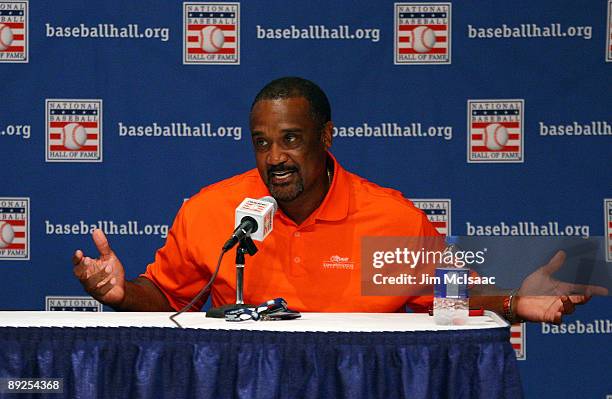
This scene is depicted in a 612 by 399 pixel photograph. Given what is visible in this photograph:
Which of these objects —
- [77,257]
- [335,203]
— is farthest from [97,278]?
[335,203]

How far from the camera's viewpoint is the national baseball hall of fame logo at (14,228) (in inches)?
155

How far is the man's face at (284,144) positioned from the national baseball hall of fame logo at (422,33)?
0.99 meters

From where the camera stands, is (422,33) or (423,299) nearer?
(423,299)

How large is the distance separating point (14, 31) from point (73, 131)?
0.49 m

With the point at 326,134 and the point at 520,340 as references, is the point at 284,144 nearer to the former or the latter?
the point at 326,134

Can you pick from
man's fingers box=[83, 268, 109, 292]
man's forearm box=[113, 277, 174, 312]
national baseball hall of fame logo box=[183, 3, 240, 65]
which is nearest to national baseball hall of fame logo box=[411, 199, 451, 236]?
national baseball hall of fame logo box=[183, 3, 240, 65]

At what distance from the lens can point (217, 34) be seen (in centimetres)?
391

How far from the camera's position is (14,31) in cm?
391

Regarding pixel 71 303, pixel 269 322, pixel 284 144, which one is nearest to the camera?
pixel 269 322

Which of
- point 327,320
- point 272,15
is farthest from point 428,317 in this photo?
point 272,15

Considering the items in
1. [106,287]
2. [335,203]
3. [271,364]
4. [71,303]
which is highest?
[335,203]

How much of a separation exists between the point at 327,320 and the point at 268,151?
0.80m

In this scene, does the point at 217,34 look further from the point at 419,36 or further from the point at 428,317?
the point at 428,317

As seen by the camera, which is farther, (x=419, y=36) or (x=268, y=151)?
(x=419, y=36)
